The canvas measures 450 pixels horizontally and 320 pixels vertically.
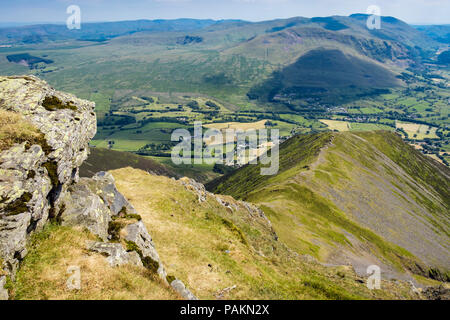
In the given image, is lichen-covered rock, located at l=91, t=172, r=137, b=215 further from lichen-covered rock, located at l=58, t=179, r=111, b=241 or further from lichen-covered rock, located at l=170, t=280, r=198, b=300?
lichen-covered rock, located at l=170, t=280, r=198, b=300

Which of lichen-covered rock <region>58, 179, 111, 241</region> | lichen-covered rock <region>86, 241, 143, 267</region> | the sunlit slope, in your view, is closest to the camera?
lichen-covered rock <region>86, 241, 143, 267</region>

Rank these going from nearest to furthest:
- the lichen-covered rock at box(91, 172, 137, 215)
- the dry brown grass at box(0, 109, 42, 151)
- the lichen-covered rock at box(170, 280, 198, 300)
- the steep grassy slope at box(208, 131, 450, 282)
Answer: the dry brown grass at box(0, 109, 42, 151)
the lichen-covered rock at box(170, 280, 198, 300)
the lichen-covered rock at box(91, 172, 137, 215)
the steep grassy slope at box(208, 131, 450, 282)

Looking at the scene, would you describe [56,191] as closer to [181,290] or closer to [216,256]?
[181,290]

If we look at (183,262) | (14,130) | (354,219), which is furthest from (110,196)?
(354,219)

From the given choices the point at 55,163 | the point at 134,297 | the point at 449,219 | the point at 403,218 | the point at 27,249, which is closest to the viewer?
the point at 134,297

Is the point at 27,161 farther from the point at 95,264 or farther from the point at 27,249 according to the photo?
the point at 95,264

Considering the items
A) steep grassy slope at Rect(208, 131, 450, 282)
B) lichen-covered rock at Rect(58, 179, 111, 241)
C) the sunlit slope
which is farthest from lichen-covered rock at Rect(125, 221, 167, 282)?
steep grassy slope at Rect(208, 131, 450, 282)

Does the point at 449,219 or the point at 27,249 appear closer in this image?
the point at 27,249
